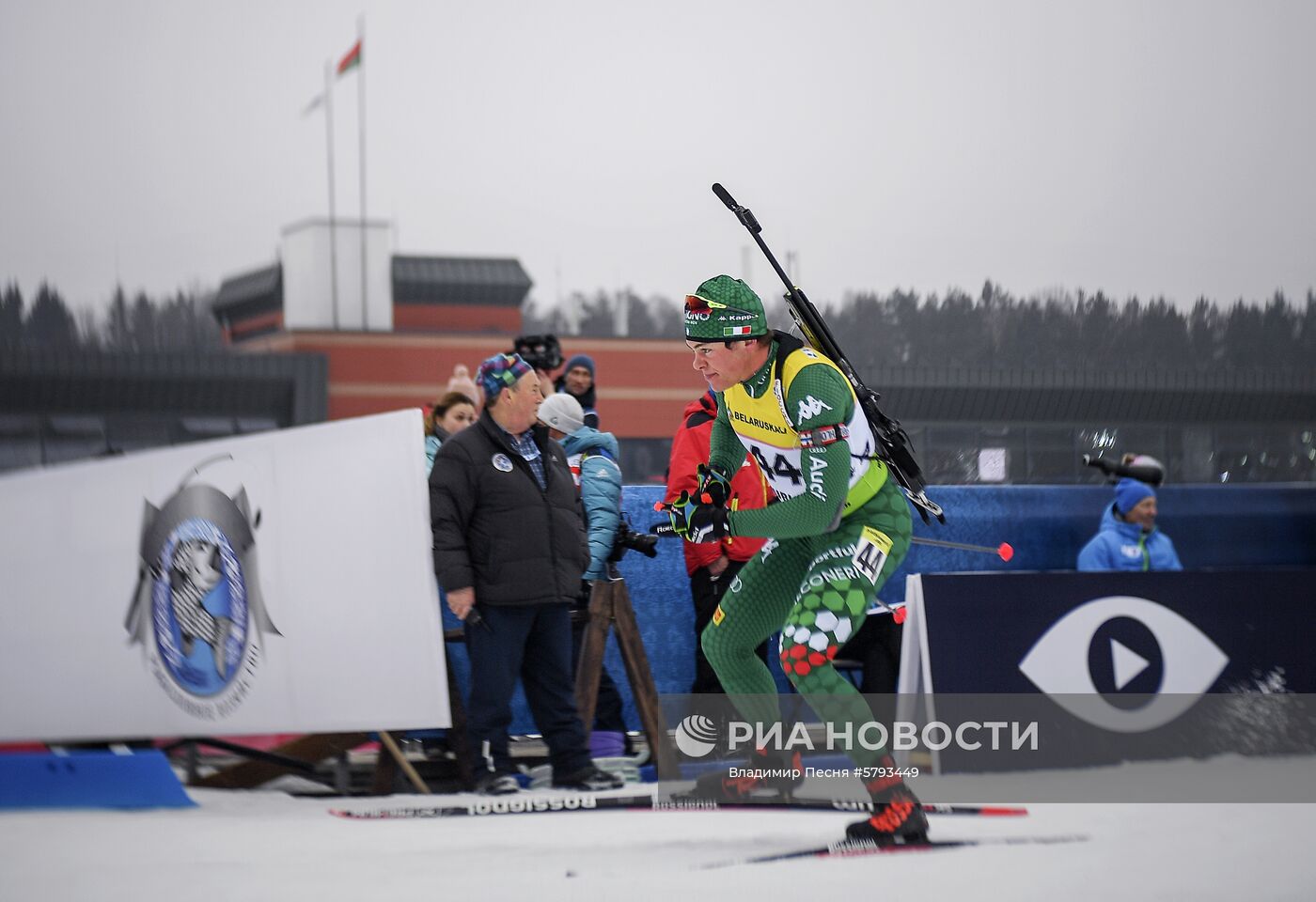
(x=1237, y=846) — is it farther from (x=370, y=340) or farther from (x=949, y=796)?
(x=370, y=340)

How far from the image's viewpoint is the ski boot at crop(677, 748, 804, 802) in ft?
14.7

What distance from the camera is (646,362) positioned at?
34562 millimetres

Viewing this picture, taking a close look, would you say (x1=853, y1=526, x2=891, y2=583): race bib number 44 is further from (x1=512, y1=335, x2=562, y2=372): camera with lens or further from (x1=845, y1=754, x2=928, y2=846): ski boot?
(x1=512, y1=335, x2=562, y2=372): camera with lens

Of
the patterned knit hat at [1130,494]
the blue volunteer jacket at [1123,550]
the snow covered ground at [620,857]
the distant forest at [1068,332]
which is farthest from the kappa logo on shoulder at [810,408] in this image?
the distant forest at [1068,332]

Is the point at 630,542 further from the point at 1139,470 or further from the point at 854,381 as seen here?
the point at 1139,470

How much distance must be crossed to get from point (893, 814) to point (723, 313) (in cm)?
157

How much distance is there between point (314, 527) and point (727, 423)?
1.75 meters

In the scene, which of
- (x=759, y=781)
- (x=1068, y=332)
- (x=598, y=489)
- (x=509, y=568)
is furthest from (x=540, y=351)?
(x=1068, y=332)

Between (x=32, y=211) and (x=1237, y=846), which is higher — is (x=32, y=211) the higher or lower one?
the higher one

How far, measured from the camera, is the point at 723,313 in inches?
162

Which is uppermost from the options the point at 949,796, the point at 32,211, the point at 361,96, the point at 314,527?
the point at 361,96

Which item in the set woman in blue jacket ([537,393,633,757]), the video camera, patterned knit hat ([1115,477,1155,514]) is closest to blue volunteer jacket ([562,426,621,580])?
woman in blue jacket ([537,393,633,757])

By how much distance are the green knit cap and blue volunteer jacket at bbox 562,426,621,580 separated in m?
1.69

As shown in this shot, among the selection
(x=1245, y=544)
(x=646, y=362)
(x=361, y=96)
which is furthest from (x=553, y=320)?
(x=1245, y=544)
